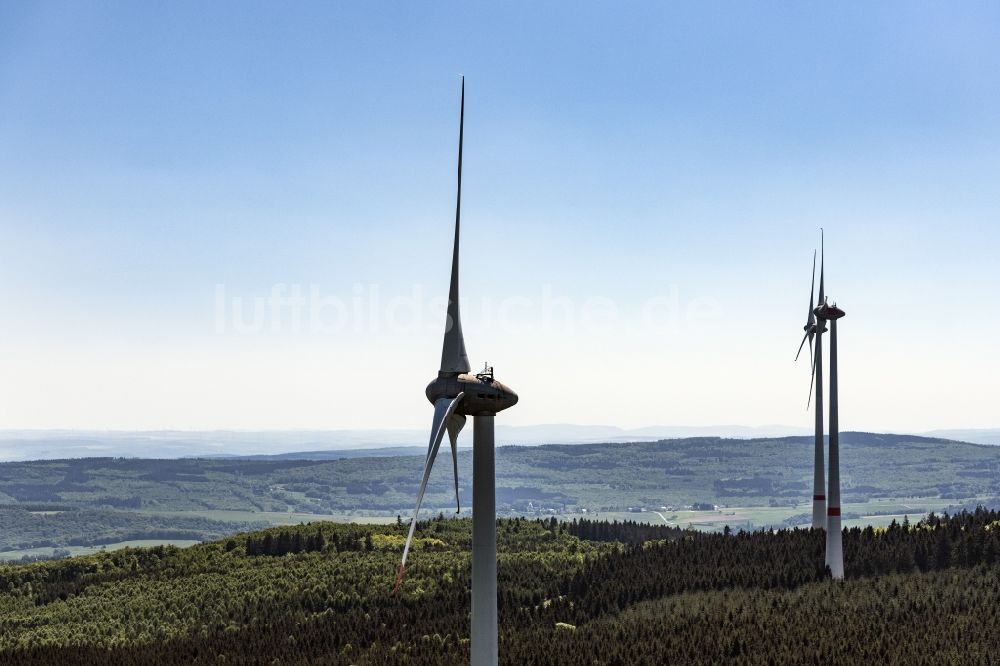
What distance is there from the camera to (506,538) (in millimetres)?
123000

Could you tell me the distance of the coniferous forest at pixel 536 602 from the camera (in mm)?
54156

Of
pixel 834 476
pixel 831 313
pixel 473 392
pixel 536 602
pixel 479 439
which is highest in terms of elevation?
A: pixel 831 313

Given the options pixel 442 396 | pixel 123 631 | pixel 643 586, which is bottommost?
pixel 123 631

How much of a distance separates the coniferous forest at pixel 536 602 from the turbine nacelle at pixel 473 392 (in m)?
17.4

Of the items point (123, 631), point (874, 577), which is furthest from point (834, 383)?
point (123, 631)

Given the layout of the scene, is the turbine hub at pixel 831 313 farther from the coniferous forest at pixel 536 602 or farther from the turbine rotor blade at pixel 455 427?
the turbine rotor blade at pixel 455 427

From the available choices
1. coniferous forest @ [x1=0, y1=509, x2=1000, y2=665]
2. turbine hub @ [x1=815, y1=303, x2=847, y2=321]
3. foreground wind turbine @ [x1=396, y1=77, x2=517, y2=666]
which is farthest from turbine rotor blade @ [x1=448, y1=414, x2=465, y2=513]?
turbine hub @ [x1=815, y1=303, x2=847, y2=321]

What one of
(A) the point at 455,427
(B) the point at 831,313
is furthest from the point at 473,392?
(B) the point at 831,313

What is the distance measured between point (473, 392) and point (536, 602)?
44560 mm

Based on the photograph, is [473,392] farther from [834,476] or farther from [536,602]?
[536,602]

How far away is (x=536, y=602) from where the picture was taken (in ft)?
268

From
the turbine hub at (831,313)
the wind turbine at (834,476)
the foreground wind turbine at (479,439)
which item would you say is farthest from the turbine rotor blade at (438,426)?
the turbine hub at (831,313)

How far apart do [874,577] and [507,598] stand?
2584 centimetres

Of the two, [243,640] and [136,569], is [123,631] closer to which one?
[243,640]
